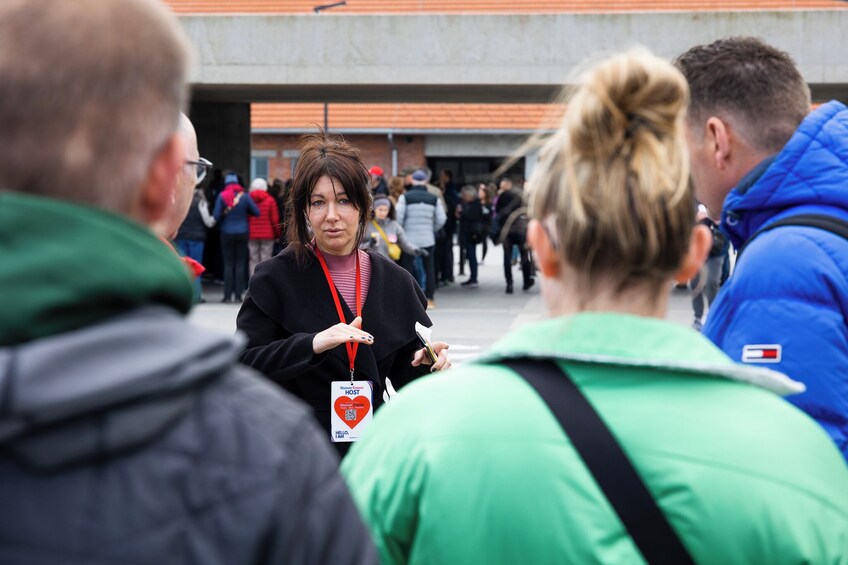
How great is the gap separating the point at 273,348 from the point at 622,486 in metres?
2.51

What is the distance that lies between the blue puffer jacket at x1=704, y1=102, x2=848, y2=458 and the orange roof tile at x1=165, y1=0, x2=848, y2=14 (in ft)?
95.5

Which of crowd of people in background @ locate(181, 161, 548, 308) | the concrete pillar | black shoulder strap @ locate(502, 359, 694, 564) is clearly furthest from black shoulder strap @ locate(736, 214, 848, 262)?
the concrete pillar

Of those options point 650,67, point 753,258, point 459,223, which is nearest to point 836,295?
point 753,258

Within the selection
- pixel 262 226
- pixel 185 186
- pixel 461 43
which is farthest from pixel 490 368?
pixel 262 226

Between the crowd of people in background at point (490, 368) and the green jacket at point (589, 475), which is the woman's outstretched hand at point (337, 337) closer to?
the crowd of people in background at point (490, 368)

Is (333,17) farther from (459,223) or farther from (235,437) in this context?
(235,437)

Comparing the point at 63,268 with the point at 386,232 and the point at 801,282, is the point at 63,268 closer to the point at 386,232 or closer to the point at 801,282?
the point at 801,282

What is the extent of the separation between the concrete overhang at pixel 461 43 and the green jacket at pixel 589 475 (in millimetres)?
15847

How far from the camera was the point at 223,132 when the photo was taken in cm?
2303

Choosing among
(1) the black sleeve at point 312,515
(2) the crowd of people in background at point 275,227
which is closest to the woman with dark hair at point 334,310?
(1) the black sleeve at point 312,515

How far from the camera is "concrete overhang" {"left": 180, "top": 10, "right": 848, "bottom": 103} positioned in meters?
17.1

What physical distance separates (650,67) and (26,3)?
0.99m

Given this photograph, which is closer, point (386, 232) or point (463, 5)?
point (386, 232)

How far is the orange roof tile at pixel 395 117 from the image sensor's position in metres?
39.1
